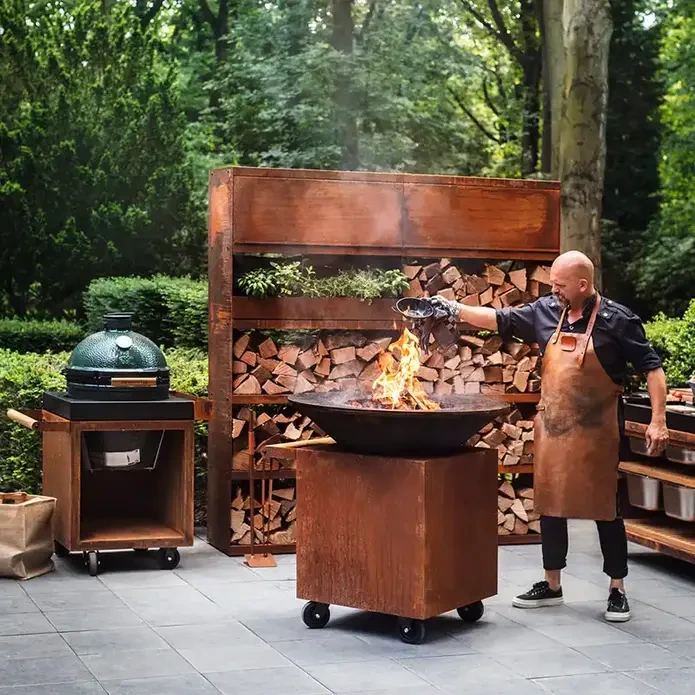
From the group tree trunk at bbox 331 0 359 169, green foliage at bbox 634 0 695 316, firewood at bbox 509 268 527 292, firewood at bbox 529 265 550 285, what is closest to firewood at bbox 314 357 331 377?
firewood at bbox 509 268 527 292

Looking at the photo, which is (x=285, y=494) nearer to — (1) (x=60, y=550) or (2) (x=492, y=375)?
(1) (x=60, y=550)

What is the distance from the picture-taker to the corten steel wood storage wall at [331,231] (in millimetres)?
6668

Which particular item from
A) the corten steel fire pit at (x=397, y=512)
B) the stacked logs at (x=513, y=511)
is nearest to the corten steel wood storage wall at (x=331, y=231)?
the stacked logs at (x=513, y=511)

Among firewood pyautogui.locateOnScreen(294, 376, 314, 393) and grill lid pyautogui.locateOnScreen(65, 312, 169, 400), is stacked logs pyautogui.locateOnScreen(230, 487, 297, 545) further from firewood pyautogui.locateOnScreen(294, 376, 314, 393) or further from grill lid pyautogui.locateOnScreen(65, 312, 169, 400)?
grill lid pyautogui.locateOnScreen(65, 312, 169, 400)

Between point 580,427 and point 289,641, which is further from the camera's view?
point 580,427

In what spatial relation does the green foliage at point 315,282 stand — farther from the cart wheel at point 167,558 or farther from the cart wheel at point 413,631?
the cart wheel at point 413,631

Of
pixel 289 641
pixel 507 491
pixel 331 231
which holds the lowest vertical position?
pixel 289 641

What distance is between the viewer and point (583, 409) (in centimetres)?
552

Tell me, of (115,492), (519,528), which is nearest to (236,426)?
(115,492)

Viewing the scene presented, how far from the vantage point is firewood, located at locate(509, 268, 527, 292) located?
7.14 metres

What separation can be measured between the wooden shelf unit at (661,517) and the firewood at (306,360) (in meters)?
1.73

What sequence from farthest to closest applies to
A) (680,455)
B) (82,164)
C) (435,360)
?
(82,164) < (435,360) < (680,455)

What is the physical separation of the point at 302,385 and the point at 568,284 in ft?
6.13

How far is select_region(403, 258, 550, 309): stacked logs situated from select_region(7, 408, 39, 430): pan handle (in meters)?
2.12
